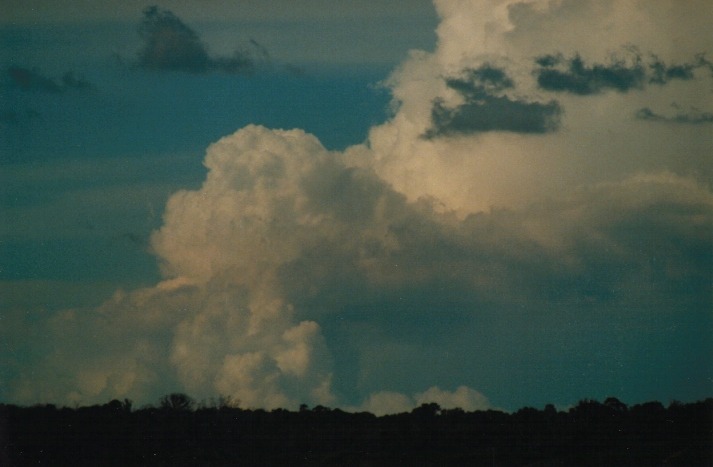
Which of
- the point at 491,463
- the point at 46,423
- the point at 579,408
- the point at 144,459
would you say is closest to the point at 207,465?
the point at 144,459

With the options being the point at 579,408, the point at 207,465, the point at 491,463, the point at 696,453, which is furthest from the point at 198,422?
the point at 696,453

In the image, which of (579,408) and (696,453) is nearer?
(696,453)

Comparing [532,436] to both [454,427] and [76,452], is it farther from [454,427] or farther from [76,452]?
[76,452]

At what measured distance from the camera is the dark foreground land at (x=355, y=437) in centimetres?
3347

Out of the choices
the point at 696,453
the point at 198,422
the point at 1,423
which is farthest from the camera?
the point at 198,422

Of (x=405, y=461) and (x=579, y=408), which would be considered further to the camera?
(x=579, y=408)

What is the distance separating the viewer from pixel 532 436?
34469 millimetres

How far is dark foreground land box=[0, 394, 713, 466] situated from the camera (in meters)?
33.5

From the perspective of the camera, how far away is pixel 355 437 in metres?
35.3

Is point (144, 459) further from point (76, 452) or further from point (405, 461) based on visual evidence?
point (405, 461)

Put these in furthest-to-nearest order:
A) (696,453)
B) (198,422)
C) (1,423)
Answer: (198,422) → (1,423) → (696,453)

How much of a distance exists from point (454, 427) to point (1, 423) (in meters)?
11.9

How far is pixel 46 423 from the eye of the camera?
3588cm

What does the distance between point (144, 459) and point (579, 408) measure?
12.1 m
